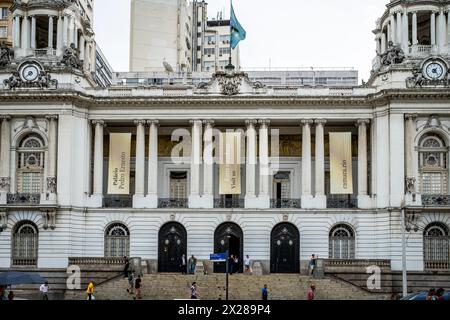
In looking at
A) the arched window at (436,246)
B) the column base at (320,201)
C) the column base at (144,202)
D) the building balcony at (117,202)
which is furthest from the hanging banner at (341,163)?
the building balcony at (117,202)

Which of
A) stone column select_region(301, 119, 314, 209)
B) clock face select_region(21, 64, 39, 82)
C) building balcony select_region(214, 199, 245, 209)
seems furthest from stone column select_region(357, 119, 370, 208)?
clock face select_region(21, 64, 39, 82)

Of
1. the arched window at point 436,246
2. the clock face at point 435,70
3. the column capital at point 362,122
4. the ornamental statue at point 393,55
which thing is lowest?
the arched window at point 436,246

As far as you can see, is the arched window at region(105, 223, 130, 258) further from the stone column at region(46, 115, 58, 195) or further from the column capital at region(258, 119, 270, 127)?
the column capital at region(258, 119, 270, 127)

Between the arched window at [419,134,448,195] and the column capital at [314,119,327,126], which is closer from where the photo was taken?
the arched window at [419,134,448,195]

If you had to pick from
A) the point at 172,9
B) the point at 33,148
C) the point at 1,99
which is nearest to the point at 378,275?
the point at 33,148

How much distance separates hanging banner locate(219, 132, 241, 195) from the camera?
5456 cm

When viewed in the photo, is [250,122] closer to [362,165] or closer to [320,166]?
[320,166]

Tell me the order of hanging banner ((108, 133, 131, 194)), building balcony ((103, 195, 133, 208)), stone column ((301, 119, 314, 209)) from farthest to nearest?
building balcony ((103, 195, 133, 208)), hanging banner ((108, 133, 131, 194)), stone column ((301, 119, 314, 209))

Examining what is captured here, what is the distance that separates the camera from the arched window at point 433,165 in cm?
5244

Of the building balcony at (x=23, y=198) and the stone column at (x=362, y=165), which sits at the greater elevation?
the stone column at (x=362, y=165)

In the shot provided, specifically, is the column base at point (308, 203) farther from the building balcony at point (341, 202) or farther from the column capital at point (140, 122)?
the column capital at point (140, 122)

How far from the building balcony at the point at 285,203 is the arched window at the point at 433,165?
29.6ft

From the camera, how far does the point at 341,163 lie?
178ft

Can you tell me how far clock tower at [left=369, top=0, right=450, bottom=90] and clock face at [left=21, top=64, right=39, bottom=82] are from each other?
2483cm
